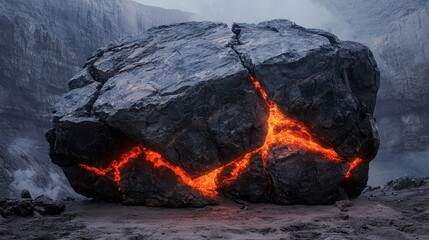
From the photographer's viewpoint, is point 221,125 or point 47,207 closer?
point 47,207

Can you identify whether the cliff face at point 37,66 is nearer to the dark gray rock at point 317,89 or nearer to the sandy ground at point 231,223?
the sandy ground at point 231,223

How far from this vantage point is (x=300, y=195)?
21.9ft

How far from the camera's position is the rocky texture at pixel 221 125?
21.4ft

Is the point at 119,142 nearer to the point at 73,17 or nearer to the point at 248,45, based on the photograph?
the point at 248,45

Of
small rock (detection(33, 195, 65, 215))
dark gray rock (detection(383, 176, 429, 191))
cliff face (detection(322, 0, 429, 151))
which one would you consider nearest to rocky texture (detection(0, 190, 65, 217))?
small rock (detection(33, 195, 65, 215))

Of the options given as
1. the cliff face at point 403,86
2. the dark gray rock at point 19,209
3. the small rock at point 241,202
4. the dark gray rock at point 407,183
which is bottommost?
the dark gray rock at point 19,209

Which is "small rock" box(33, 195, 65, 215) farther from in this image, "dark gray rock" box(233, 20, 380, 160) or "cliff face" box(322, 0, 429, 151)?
"cliff face" box(322, 0, 429, 151)

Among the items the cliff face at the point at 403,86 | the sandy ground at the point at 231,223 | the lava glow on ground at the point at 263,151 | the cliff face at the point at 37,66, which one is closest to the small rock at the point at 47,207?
the sandy ground at the point at 231,223

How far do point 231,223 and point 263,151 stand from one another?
2267mm

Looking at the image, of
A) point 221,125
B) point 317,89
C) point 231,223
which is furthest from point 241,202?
point 317,89

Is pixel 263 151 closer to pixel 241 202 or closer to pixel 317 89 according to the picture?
pixel 241 202

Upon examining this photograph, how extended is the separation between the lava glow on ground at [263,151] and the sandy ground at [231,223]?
0.56 meters

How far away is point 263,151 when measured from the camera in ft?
22.8

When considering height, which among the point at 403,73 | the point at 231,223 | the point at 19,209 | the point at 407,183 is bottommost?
the point at 19,209
